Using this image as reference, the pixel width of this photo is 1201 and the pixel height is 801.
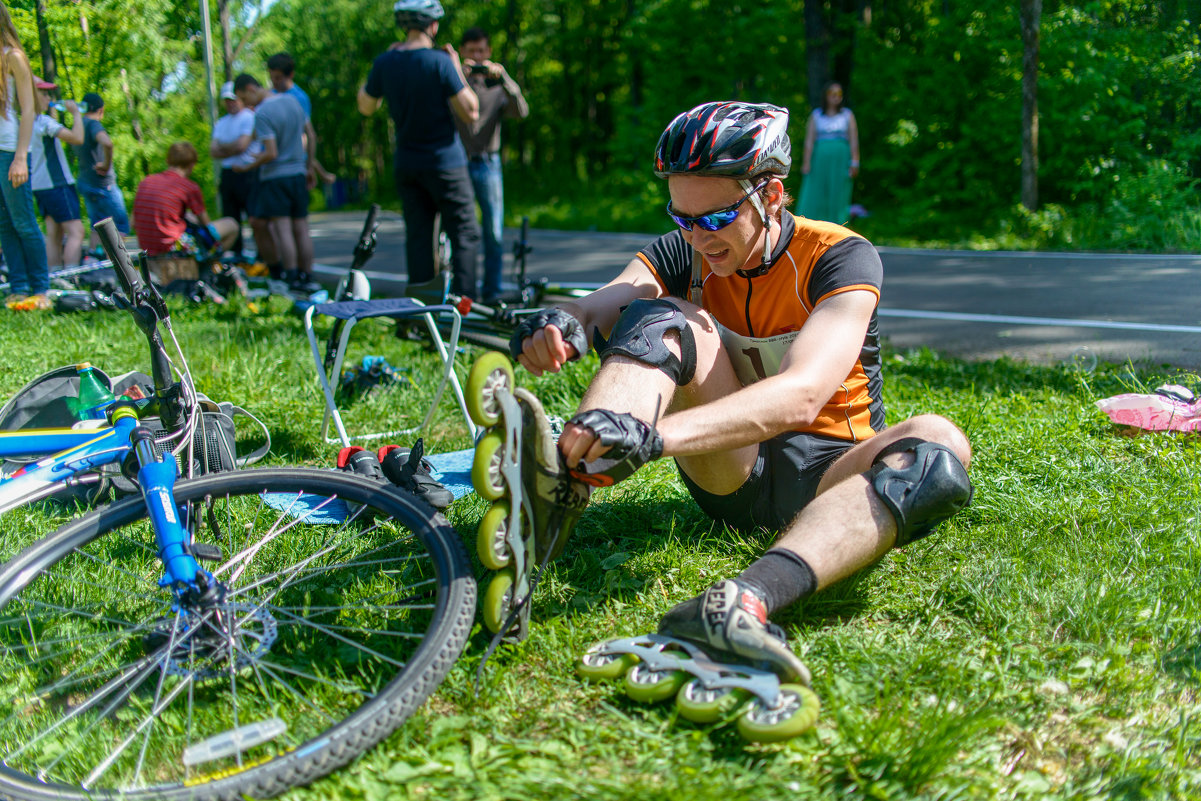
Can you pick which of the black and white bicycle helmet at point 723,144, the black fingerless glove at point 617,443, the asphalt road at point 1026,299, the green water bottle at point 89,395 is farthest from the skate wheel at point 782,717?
the asphalt road at point 1026,299

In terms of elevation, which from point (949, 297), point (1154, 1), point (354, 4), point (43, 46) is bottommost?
point (949, 297)

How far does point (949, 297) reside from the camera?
7.67 m

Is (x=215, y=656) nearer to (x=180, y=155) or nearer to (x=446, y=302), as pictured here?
(x=446, y=302)

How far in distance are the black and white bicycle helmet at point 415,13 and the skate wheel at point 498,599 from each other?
16.1 ft

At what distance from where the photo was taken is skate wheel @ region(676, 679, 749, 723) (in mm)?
1890

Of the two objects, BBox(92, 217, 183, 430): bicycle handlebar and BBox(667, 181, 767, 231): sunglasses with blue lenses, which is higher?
BBox(667, 181, 767, 231): sunglasses with blue lenses

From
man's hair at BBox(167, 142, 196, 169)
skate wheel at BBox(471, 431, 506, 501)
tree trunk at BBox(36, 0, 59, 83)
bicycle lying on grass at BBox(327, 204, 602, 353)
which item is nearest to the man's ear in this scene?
skate wheel at BBox(471, 431, 506, 501)

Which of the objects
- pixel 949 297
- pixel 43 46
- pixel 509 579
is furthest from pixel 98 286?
pixel 949 297

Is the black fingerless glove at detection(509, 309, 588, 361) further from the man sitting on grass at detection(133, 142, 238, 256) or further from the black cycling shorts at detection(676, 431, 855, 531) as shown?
the man sitting on grass at detection(133, 142, 238, 256)

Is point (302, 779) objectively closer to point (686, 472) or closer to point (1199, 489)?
point (686, 472)

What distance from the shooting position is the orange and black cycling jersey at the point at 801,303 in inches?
98.9

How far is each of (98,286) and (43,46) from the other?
6.30ft

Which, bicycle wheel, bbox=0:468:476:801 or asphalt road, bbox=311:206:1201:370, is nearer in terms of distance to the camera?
bicycle wheel, bbox=0:468:476:801

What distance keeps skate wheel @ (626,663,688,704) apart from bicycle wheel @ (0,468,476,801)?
0.40 m
